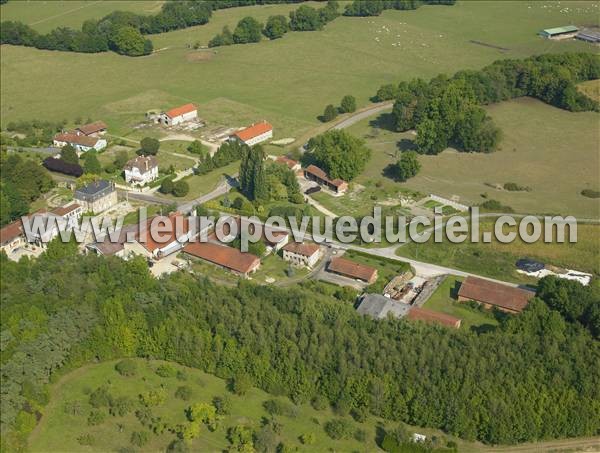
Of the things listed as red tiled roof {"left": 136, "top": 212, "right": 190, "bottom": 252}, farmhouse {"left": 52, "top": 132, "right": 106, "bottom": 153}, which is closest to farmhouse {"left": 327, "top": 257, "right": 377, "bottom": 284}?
red tiled roof {"left": 136, "top": 212, "right": 190, "bottom": 252}

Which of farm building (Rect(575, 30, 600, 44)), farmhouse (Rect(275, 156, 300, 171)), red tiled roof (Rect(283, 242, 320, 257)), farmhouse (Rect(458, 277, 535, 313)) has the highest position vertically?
farm building (Rect(575, 30, 600, 44))

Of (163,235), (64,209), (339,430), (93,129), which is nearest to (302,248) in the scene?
(163,235)

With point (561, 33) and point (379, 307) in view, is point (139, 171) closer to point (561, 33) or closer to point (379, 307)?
point (379, 307)

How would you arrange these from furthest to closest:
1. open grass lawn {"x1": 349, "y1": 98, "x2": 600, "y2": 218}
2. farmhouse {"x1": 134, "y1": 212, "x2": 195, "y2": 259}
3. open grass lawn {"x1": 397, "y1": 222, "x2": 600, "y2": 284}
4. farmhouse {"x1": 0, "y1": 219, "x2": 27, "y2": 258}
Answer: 1. open grass lawn {"x1": 349, "y1": 98, "x2": 600, "y2": 218}
2. farmhouse {"x1": 0, "y1": 219, "x2": 27, "y2": 258}
3. farmhouse {"x1": 134, "y1": 212, "x2": 195, "y2": 259}
4. open grass lawn {"x1": 397, "y1": 222, "x2": 600, "y2": 284}

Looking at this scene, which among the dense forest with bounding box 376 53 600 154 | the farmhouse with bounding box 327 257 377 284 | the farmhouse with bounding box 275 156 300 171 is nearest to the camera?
the farmhouse with bounding box 327 257 377 284

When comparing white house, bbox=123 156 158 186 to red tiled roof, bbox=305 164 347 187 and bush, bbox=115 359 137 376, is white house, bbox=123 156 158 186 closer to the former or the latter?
red tiled roof, bbox=305 164 347 187

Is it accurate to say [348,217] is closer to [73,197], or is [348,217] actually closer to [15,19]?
[73,197]

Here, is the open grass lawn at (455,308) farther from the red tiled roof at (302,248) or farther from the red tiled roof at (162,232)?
the red tiled roof at (162,232)
